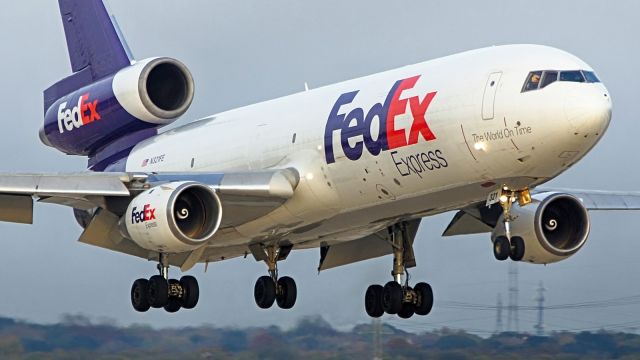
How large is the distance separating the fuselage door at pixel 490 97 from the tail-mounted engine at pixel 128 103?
8.73 metres

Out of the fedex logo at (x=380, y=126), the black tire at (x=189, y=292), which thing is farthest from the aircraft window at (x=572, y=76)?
the black tire at (x=189, y=292)

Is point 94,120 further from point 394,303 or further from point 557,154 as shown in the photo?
point 557,154

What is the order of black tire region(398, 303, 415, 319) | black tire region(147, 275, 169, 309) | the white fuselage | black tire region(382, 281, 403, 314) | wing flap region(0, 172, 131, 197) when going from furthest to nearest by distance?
black tire region(398, 303, 415, 319) < black tire region(382, 281, 403, 314) < black tire region(147, 275, 169, 309) < wing flap region(0, 172, 131, 197) < the white fuselage

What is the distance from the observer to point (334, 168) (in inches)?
1150

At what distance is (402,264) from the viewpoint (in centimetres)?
3284

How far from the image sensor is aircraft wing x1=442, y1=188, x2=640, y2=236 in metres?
32.7

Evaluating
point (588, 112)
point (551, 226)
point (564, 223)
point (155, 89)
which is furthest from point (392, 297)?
point (588, 112)

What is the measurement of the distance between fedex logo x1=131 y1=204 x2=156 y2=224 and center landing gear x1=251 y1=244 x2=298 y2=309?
4201 mm

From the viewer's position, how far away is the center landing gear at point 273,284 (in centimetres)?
3300

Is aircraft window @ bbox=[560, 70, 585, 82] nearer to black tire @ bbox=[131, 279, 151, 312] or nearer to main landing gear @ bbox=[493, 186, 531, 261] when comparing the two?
main landing gear @ bbox=[493, 186, 531, 261]

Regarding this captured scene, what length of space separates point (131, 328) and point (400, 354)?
19.1 feet

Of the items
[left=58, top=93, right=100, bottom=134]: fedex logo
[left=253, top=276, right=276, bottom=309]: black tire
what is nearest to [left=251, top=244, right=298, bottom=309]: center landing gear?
[left=253, top=276, right=276, bottom=309]: black tire

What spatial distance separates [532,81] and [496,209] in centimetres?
638

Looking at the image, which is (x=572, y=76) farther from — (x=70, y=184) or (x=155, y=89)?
(x=155, y=89)
